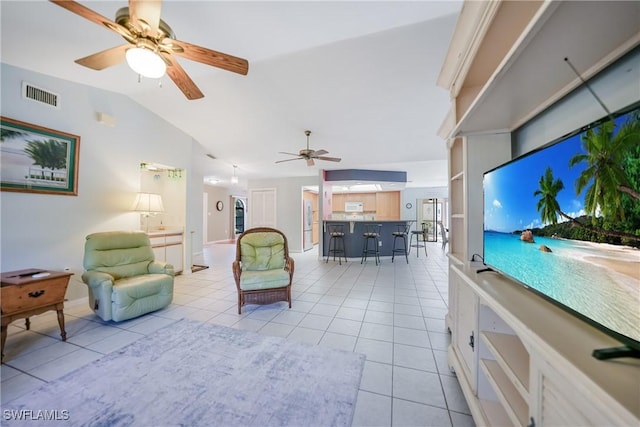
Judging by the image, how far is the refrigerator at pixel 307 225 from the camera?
7.70 meters

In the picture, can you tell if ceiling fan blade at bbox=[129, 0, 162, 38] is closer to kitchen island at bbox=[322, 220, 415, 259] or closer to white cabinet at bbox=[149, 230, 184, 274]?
white cabinet at bbox=[149, 230, 184, 274]

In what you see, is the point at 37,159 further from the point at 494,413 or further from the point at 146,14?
the point at 494,413

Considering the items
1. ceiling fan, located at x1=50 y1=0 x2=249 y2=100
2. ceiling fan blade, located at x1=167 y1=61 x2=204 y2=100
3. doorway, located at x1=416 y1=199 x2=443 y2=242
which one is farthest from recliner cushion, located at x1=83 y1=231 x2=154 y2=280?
doorway, located at x1=416 y1=199 x2=443 y2=242

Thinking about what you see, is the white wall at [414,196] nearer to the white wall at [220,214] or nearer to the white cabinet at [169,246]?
the white wall at [220,214]

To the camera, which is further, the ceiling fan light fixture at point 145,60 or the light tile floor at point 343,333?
the ceiling fan light fixture at point 145,60

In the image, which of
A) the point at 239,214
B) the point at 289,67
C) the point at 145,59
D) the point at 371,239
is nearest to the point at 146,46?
the point at 145,59

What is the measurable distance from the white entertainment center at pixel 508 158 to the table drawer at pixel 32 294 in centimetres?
346

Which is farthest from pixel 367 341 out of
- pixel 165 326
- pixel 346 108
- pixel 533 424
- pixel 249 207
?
pixel 249 207

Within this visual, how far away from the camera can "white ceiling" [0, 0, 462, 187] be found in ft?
6.53

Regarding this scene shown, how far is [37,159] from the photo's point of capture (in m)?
2.66

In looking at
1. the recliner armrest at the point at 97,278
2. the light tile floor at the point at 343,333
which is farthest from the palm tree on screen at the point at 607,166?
the recliner armrest at the point at 97,278

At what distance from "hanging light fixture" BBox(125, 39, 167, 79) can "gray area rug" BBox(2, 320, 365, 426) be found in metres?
2.28

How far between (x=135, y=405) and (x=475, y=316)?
85.7 inches

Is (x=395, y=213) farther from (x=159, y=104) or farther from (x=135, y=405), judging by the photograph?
(x=135, y=405)
